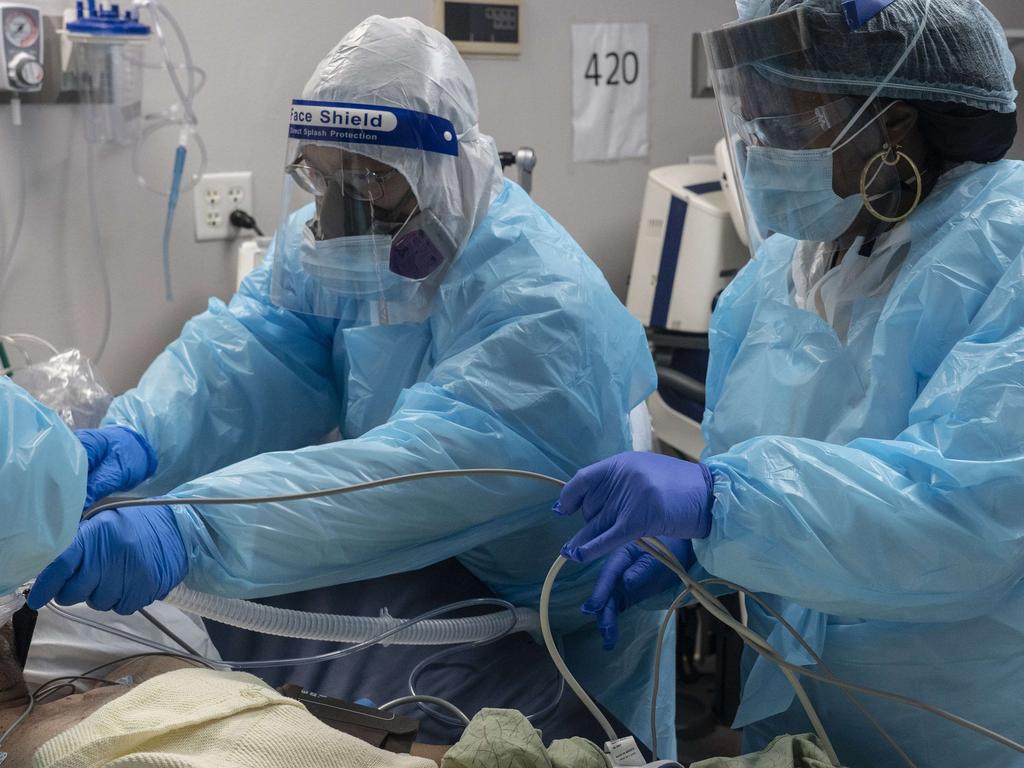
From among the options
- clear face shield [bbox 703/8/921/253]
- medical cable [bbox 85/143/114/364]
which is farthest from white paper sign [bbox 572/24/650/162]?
clear face shield [bbox 703/8/921/253]

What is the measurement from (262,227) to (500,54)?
2.29ft

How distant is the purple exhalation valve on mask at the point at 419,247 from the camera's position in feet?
4.64

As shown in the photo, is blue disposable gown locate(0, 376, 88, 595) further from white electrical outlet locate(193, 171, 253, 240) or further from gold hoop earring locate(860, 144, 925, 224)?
white electrical outlet locate(193, 171, 253, 240)

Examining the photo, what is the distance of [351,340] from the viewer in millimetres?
1521

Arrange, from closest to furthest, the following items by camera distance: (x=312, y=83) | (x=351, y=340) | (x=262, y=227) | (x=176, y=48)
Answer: (x=312, y=83) < (x=351, y=340) < (x=176, y=48) < (x=262, y=227)

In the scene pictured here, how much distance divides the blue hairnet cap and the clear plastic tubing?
0.71 meters

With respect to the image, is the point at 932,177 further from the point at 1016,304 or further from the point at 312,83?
the point at 312,83

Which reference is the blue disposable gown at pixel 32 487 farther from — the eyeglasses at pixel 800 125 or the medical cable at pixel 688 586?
the eyeglasses at pixel 800 125

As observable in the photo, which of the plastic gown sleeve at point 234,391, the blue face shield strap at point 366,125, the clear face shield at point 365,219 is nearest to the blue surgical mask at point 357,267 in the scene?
the clear face shield at point 365,219

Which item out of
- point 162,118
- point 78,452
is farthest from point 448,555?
point 162,118

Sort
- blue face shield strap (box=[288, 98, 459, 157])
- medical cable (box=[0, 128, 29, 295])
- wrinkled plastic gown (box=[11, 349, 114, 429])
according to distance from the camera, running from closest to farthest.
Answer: blue face shield strap (box=[288, 98, 459, 157]), wrinkled plastic gown (box=[11, 349, 114, 429]), medical cable (box=[0, 128, 29, 295])

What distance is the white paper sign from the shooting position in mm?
2678

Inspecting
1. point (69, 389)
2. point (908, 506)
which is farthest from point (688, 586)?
point (69, 389)

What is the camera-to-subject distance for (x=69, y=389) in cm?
179
